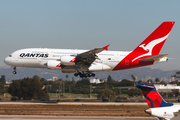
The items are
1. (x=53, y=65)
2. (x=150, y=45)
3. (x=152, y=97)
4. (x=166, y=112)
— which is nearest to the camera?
(x=166, y=112)

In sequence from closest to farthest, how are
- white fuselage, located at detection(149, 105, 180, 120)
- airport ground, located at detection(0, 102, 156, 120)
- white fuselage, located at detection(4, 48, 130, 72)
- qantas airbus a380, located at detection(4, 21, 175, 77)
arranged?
white fuselage, located at detection(149, 105, 180, 120)
airport ground, located at detection(0, 102, 156, 120)
qantas airbus a380, located at detection(4, 21, 175, 77)
white fuselage, located at detection(4, 48, 130, 72)

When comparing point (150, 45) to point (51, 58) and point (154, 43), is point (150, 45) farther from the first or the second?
point (51, 58)

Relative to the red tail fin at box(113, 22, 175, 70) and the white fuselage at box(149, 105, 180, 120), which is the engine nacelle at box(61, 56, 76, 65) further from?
the white fuselage at box(149, 105, 180, 120)

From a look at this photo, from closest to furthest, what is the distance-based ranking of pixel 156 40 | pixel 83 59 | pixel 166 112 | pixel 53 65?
pixel 166 112 < pixel 83 59 < pixel 53 65 < pixel 156 40

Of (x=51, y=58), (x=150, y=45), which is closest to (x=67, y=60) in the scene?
(x=51, y=58)

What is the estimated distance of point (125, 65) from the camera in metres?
39.3

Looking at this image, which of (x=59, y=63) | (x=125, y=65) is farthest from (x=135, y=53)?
(x=59, y=63)

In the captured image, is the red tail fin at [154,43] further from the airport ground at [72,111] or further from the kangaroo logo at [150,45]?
the airport ground at [72,111]

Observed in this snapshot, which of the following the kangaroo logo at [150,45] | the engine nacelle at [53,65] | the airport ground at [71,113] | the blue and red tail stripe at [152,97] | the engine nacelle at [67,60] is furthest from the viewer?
the kangaroo logo at [150,45]

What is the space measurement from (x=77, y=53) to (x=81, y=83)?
6043 centimetres

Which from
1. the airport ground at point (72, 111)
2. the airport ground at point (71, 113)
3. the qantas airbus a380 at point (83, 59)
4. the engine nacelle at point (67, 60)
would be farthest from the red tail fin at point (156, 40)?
the engine nacelle at point (67, 60)

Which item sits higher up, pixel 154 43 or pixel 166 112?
pixel 154 43

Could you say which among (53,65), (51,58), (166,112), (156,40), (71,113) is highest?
(156,40)

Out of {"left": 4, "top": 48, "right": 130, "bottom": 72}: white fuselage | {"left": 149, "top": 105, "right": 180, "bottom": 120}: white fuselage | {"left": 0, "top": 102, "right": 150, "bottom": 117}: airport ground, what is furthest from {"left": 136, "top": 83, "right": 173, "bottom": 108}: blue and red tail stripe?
{"left": 4, "top": 48, "right": 130, "bottom": 72}: white fuselage
